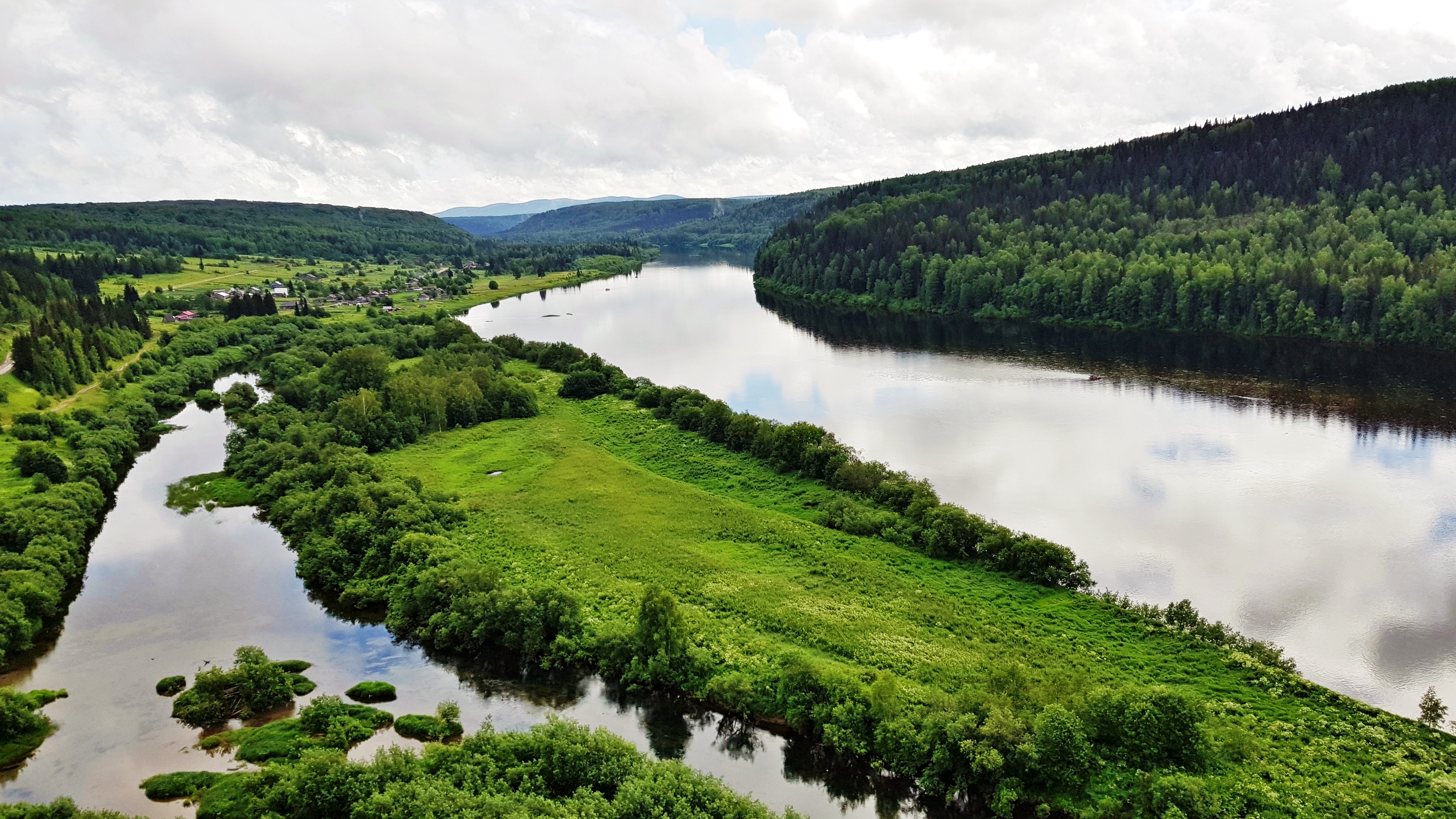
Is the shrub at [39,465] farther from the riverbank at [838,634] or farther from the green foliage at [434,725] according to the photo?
the green foliage at [434,725]

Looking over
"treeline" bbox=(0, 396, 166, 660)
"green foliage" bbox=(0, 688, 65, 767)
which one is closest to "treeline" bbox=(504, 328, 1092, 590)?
"green foliage" bbox=(0, 688, 65, 767)

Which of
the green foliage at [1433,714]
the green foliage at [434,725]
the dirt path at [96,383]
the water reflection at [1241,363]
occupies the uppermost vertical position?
the dirt path at [96,383]

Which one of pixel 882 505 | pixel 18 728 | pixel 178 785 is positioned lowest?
pixel 178 785

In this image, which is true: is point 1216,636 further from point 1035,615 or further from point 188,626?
point 188,626

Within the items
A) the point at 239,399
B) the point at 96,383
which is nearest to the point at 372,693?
the point at 239,399

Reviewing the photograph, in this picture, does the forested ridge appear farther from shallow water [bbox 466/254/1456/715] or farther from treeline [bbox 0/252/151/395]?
treeline [bbox 0/252/151/395]

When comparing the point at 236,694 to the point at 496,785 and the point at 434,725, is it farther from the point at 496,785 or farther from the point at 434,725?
the point at 496,785

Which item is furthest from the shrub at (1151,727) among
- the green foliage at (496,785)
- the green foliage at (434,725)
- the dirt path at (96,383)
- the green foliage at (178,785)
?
the dirt path at (96,383)
